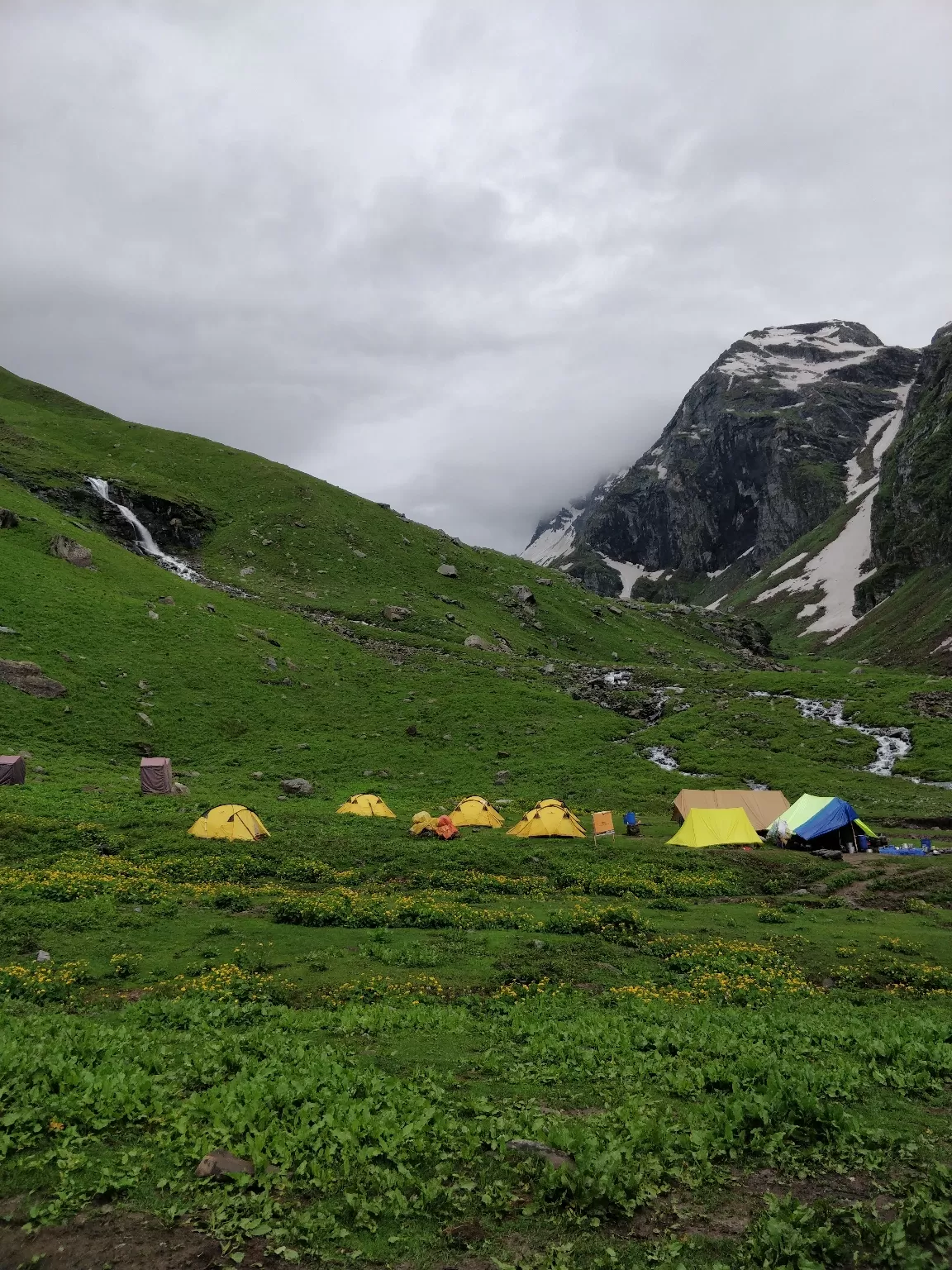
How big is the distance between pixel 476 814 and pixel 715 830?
1379 cm

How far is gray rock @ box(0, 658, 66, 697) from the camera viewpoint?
167 feet

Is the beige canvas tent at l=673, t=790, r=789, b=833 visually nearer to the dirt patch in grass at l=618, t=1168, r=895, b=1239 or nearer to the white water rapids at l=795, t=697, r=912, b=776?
the white water rapids at l=795, t=697, r=912, b=776

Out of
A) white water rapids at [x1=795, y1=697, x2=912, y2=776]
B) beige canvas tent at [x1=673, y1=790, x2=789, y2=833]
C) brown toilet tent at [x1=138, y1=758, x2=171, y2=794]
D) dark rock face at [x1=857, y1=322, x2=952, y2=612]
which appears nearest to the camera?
brown toilet tent at [x1=138, y1=758, x2=171, y2=794]

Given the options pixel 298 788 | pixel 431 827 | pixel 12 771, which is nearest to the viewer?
pixel 431 827

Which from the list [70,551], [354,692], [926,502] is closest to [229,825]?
[354,692]

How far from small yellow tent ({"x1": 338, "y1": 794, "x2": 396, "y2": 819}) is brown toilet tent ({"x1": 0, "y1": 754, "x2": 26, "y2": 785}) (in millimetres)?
17728

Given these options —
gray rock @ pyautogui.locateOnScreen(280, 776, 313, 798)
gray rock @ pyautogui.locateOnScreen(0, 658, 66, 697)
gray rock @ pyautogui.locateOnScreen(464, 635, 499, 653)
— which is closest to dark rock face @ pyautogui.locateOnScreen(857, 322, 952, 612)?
gray rock @ pyautogui.locateOnScreen(464, 635, 499, 653)

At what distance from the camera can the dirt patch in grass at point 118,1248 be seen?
23.3 feet

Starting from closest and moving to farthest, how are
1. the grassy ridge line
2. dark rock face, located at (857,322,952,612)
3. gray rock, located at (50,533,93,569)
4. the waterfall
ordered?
gray rock, located at (50,533,93,569) < the waterfall < the grassy ridge line < dark rock face, located at (857,322,952,612)

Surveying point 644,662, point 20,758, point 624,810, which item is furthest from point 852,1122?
point 644,662

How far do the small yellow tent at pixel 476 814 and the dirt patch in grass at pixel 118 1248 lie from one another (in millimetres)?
34121

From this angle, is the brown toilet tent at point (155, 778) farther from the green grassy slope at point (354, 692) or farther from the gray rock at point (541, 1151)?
the gray rock at point (541, 1151)

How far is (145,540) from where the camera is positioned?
95.9 meters

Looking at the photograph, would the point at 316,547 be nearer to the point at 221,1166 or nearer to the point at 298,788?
the point at 298,788
